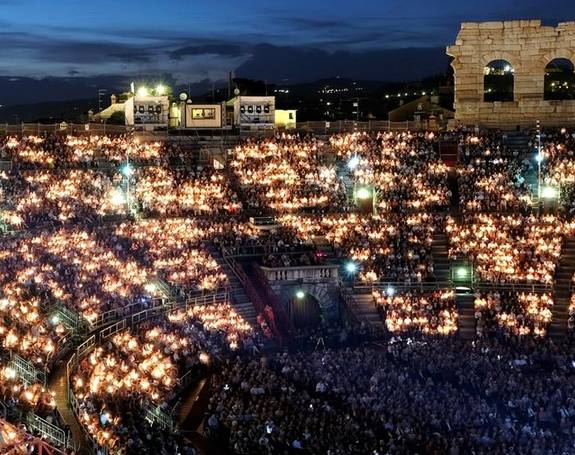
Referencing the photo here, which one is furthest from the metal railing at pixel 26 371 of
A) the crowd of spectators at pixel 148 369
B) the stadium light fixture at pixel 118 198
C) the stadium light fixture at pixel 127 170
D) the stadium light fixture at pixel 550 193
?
the stadium light fixture at pixel 550 193

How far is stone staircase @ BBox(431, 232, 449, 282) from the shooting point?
47.0 meters

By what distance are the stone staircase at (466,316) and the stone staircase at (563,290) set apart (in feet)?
11.1

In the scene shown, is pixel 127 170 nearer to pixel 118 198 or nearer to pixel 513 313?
pixel 118 198

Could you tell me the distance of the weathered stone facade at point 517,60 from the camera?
59875mm

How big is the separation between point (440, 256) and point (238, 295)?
10381 millimetres

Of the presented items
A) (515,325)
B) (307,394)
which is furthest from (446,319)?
(307,394)

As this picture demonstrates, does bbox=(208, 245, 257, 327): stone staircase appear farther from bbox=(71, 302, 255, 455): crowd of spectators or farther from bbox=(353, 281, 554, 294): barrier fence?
bbox=(353, 281, 554, 294): barrier fence

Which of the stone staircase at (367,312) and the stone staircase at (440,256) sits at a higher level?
the stone staircase at (440,256)

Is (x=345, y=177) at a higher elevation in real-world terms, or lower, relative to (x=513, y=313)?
higher

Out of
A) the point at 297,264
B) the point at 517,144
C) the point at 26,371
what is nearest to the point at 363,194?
the point at 297,264

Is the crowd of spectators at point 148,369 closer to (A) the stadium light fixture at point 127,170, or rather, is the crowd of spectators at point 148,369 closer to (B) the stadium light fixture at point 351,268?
(B) the stadium light fixture at point 351,268

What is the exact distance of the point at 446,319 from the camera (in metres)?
43.2

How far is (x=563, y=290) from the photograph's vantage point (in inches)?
1772

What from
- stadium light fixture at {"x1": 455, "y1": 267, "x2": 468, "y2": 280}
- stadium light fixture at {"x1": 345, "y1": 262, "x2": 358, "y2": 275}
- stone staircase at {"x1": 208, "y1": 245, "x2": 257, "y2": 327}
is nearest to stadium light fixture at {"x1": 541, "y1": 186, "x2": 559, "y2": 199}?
stadium light fixture at {"x1": 455, "y1": 267, "x2": 468, "y2": 280}
